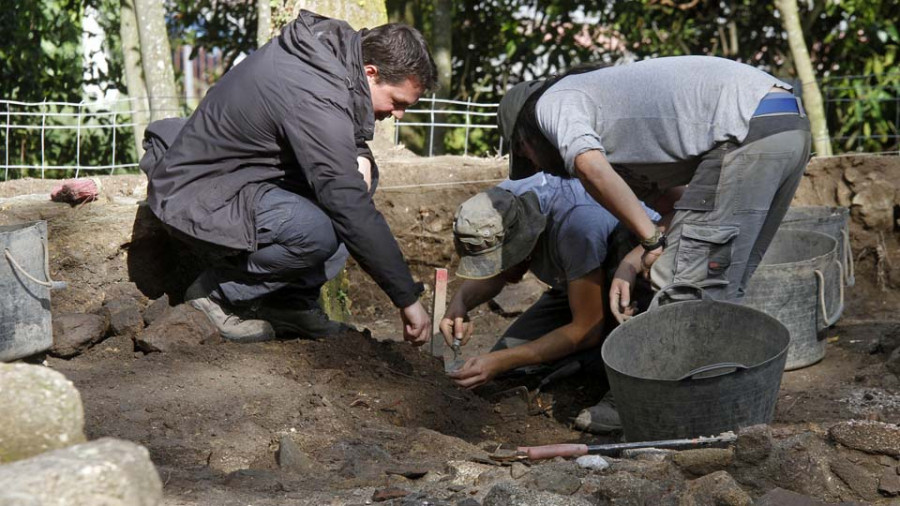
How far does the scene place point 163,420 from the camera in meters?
3.42

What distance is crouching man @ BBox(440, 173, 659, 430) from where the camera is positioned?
3971mm

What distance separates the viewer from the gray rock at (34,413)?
1.88m

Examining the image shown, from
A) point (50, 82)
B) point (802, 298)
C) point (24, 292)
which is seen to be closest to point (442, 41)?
point (50, 82)

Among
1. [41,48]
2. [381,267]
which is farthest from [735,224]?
[41,48]

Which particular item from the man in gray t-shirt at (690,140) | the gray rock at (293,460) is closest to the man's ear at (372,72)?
the man in gray t-shirt at (690,140)

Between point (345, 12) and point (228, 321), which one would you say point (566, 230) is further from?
point (345, 12)

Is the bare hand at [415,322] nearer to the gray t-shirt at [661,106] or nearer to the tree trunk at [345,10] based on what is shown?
the gray t-shirt at [661,106]

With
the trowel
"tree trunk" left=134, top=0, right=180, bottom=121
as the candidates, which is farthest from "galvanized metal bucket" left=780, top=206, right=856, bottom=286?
"tree trunk" left=134, top=0, right=180, bottom=121

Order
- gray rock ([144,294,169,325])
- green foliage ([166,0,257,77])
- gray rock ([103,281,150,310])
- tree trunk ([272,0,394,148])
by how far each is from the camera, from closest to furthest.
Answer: gray rock ([144,294,169,325])
gray rock ([103,281,150,310])
tree trunk ([272,0,394,148])
green foliage ([166,0,257,77])

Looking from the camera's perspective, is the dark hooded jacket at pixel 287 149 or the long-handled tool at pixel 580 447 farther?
the dark hooded jacket at pixel 287 149

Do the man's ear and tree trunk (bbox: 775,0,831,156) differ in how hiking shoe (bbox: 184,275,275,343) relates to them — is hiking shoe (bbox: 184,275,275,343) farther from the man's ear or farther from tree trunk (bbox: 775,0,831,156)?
tree trunk (bbox: 775,0,831,156)

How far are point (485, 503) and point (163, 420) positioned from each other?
4.46 feet

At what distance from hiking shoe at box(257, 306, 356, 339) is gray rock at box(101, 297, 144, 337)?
0.51 metres

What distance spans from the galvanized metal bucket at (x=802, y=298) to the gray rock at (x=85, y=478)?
3566 mm
